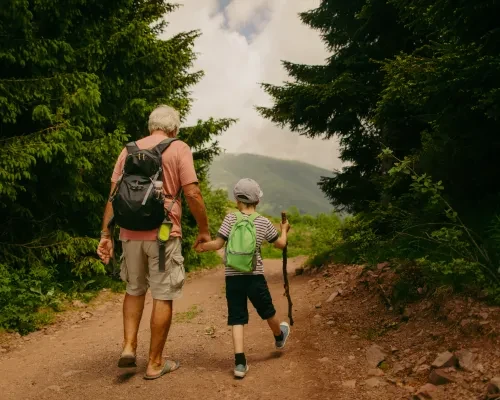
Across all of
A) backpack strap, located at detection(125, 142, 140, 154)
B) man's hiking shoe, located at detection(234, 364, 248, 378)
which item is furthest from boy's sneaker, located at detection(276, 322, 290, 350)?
backpack strap, located at detection(125, 142, 140, 154)

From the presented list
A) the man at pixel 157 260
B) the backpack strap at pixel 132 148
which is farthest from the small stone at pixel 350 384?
the backpack strap at pixel 132 148

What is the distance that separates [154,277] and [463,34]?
13.3 feet

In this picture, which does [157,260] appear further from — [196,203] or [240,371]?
[240,371]

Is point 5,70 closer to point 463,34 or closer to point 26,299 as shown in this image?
point 26,299

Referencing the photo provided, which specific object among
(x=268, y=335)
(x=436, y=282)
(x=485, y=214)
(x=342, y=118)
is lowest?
(x=268, y=335)

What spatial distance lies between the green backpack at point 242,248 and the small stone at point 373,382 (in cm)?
146

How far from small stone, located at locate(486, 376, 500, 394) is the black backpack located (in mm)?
2914

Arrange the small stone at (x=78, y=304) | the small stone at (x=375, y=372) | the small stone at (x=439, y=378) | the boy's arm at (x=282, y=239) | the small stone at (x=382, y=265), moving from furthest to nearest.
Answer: the small stone at (x=78, y=304), the small stone at (x=382, y=265), the boy's arm at (x=282, y=239), the small stone at (x=375, y=372), the small stone at (x=439, y=378)

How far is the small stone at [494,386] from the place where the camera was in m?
3.02

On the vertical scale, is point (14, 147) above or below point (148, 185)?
above

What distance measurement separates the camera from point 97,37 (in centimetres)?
862

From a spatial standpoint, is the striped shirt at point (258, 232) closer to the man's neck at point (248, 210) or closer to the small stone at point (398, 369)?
the man's neck at point (248, 210)

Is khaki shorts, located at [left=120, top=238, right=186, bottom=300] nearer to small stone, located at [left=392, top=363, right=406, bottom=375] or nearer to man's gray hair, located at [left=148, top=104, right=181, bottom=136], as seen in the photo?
man's gray hair, located at [left=148, top=104, right=181, bottom=136]

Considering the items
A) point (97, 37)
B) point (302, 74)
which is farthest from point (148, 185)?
point (302, 74)
